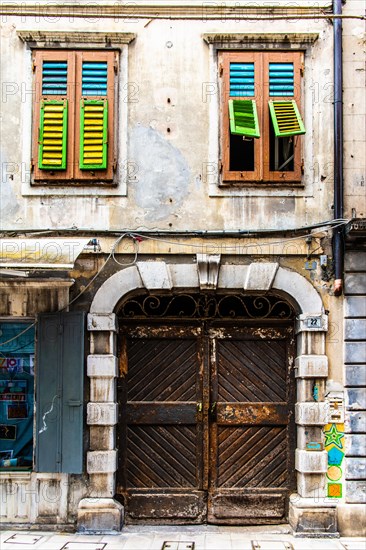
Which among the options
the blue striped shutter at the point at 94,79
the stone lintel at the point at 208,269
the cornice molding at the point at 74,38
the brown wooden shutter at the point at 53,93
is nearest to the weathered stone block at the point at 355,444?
the stone lintel at the point at 208,269

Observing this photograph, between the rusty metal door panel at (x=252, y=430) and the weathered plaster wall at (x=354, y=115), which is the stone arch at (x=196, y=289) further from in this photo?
the weathered plaster wall at (x=354, y=115)

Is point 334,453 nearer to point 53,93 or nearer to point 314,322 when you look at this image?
point 314,322

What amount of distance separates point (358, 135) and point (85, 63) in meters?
3.59

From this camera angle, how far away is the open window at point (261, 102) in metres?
8.51

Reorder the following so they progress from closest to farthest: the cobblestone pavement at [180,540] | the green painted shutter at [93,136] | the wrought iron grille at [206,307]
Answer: the cobblestone pavement at [180,540] → the green painted shutter at [93,136] → the wrought iron grille at [206,307]

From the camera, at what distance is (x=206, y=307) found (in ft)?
28.5

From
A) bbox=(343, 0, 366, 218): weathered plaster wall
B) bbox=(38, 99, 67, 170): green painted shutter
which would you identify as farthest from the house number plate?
bbox=(38, 99, 67, 170): green painted shutter

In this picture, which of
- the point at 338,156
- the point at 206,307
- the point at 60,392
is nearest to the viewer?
the point at 60,392

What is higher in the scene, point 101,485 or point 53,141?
point 53,141

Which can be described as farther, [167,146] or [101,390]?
[167,146]

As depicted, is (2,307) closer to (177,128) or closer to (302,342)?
(177,128)

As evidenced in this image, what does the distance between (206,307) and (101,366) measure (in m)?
1.54

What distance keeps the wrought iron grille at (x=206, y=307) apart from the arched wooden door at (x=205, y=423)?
15cm

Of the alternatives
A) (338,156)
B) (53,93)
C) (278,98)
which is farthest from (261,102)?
(53,93)
